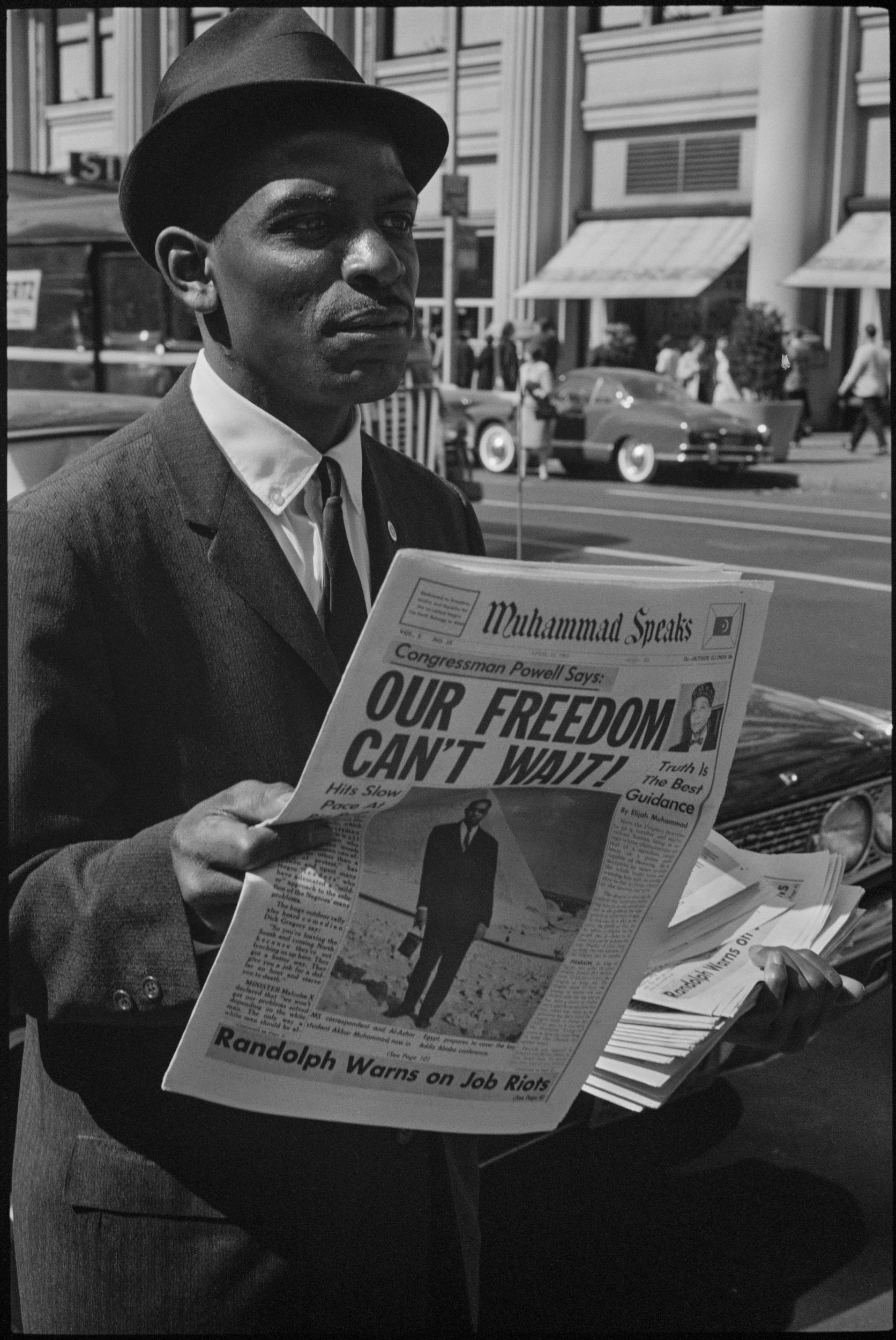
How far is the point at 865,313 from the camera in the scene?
25438 mm

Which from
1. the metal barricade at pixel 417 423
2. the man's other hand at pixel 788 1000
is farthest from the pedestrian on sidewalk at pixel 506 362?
the man's other hand at pixel 788 1000

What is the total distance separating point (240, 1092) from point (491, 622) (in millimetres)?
442

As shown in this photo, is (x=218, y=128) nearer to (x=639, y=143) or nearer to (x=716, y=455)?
(x=716, y=455)

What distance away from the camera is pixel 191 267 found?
156 cm

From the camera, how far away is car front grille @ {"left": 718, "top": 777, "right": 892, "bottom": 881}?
3.47 meters

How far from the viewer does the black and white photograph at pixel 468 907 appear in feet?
4.34

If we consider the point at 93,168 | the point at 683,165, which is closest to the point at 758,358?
the point at 683,165

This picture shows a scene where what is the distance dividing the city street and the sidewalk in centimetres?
3

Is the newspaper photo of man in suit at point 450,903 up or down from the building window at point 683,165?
down

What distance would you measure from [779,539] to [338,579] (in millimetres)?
12220

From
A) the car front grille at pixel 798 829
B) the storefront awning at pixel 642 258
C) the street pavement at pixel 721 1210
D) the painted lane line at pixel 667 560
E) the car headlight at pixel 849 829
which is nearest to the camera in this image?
the street pavement at pixel 721 1210

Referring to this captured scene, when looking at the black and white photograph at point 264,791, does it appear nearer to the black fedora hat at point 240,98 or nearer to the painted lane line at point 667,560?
the black fedora hat at point 240,98

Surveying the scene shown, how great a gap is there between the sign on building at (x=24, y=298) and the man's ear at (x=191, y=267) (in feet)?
31.8

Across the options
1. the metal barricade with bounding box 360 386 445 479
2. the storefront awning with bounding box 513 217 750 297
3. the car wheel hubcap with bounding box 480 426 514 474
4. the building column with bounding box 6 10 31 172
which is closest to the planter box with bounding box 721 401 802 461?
the car wheel hubcap with bounding box 480 426 514 474
